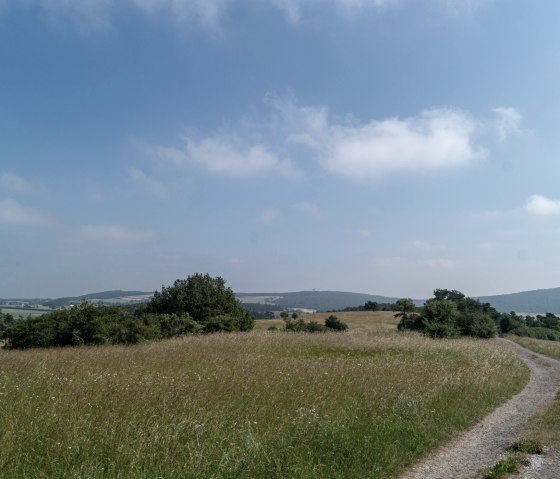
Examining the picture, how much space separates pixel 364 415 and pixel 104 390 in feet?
17.5

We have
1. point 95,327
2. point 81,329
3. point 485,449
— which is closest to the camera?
point 485,449

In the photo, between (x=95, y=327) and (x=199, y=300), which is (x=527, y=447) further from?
(x=199, y=300)

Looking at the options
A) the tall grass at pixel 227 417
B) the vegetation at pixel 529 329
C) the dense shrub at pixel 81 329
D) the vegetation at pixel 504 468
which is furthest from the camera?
the vegetation at pixel 529 329

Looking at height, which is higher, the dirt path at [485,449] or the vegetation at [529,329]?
the dirt path at [485,449]

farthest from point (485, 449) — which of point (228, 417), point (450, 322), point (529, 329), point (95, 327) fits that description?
point (529, 329)

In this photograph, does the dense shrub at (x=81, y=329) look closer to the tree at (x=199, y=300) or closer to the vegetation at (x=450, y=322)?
the tree at (x=199, y=300)

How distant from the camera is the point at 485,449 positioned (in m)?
7.84

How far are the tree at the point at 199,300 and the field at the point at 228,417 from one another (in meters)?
33.1

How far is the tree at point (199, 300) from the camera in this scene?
47.3 m

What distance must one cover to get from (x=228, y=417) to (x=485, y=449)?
4.84 metres

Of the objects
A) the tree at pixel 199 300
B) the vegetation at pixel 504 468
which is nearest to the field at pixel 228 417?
the vegetation at pixel 504 468

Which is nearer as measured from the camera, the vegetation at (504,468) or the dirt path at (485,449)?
the vegetation at (504,468)

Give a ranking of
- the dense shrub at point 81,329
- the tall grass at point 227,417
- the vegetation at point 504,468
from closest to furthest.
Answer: the tall grass at point 227,417 < the vegetation at point 504,468 < the dense shrub at point 81,329

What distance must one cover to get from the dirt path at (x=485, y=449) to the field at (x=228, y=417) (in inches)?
12.0
